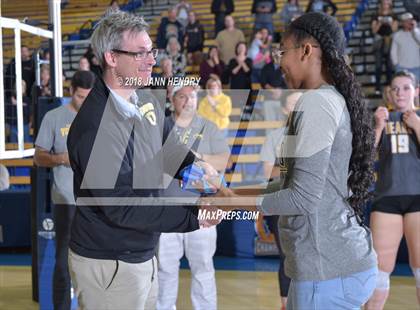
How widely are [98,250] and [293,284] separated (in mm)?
723

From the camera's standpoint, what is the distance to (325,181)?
6.51ft

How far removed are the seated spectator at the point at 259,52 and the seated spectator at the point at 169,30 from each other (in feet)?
4.25

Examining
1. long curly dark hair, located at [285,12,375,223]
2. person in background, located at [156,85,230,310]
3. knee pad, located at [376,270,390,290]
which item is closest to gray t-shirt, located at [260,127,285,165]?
person in background, located at [156,85,230,310]

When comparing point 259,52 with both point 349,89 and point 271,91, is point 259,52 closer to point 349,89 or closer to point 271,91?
point 271,91

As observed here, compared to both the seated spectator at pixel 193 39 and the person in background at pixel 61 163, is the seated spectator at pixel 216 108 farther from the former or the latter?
the seated spectator at pixel 193 39

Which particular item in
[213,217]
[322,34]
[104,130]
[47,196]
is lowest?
[47,196]

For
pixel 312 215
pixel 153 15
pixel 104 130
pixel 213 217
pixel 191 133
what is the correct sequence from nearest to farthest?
pixel 312 215 → pixel 104 130 → pixel 213 217 → pixel 191 133 → pixel 153 15

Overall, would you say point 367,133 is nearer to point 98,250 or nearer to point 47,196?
point 98,250

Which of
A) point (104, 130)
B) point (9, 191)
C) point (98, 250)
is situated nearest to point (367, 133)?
point (104, 130)

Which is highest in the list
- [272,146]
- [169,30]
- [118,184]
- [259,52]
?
[169,30]

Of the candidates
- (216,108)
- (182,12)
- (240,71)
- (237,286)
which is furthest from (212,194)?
(182,12)

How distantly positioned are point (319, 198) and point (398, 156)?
2685mm

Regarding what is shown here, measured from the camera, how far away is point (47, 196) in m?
5.03

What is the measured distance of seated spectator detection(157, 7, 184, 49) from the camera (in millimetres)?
10812
